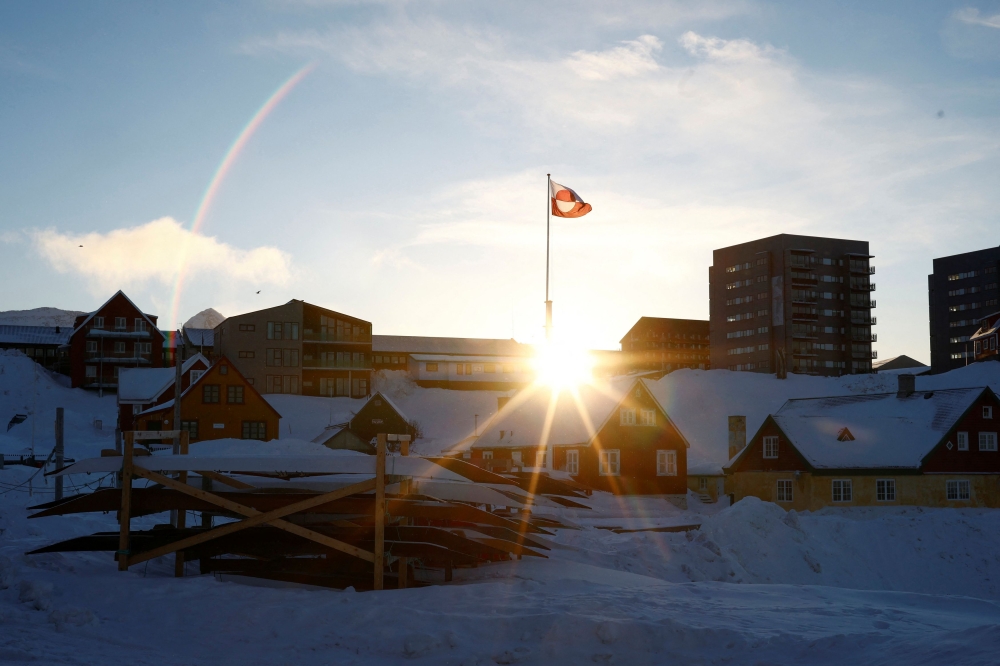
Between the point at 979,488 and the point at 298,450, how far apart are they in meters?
33.8

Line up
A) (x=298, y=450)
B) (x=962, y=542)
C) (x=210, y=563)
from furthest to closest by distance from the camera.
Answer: (x=298, y=450), (x=962, y=542), (x=210, y=563)

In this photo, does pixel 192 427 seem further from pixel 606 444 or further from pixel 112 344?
pixel 606 444

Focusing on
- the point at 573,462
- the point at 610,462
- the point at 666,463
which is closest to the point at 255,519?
the point at 610,462

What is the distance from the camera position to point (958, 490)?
149 feet

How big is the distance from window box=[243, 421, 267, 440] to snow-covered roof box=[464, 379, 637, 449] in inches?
670

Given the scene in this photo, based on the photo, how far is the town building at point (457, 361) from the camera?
91.2 m

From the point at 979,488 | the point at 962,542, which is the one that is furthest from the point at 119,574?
the point at 979,488

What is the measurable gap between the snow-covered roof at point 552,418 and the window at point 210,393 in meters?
19.2

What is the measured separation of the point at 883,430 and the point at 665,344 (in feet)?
280

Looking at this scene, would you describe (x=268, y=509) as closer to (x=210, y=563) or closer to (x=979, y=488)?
(x=210, y=563)

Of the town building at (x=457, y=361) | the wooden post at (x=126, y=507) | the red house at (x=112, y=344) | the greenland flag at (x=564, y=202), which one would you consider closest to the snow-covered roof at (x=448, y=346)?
the town building at (x=457, y=361)

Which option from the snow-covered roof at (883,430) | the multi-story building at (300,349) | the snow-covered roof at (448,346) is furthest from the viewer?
the snow-covered roof at (448,346)

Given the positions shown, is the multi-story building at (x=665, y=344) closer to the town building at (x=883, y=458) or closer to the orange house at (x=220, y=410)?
the orange house at (x=220, y=410)

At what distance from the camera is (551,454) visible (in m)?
50.0
